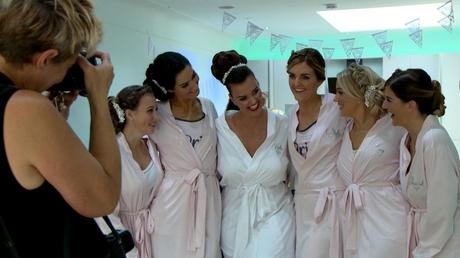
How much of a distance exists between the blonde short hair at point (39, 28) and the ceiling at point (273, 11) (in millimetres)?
5188

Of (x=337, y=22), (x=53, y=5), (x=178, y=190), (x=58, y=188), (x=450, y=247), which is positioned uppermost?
(x=337, y=22)

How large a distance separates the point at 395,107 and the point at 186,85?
36.2 inches

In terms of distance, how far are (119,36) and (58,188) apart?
474 centimetres

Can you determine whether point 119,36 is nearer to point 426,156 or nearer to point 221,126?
point 221,126

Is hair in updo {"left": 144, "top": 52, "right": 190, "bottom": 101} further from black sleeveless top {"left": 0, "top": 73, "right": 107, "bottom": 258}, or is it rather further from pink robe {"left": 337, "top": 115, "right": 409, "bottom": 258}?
black sleeveless top {"left": 0, "top": 73, "right": 107, "bottom": 258}

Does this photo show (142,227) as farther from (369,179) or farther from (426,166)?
(426,166)

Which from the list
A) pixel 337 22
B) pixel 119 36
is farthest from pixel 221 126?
pixel 337 22

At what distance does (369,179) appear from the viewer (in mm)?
2342

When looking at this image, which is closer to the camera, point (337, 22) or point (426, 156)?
point (426, 156)

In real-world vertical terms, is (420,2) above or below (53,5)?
above

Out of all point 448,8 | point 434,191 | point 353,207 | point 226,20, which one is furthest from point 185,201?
point 448,8

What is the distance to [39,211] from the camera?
35.9 inches

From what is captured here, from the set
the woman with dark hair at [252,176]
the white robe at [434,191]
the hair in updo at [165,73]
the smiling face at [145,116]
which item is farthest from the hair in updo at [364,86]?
the smiling face at [145,116]

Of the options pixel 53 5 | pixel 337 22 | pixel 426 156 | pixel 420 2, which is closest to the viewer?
pixel 53 5
